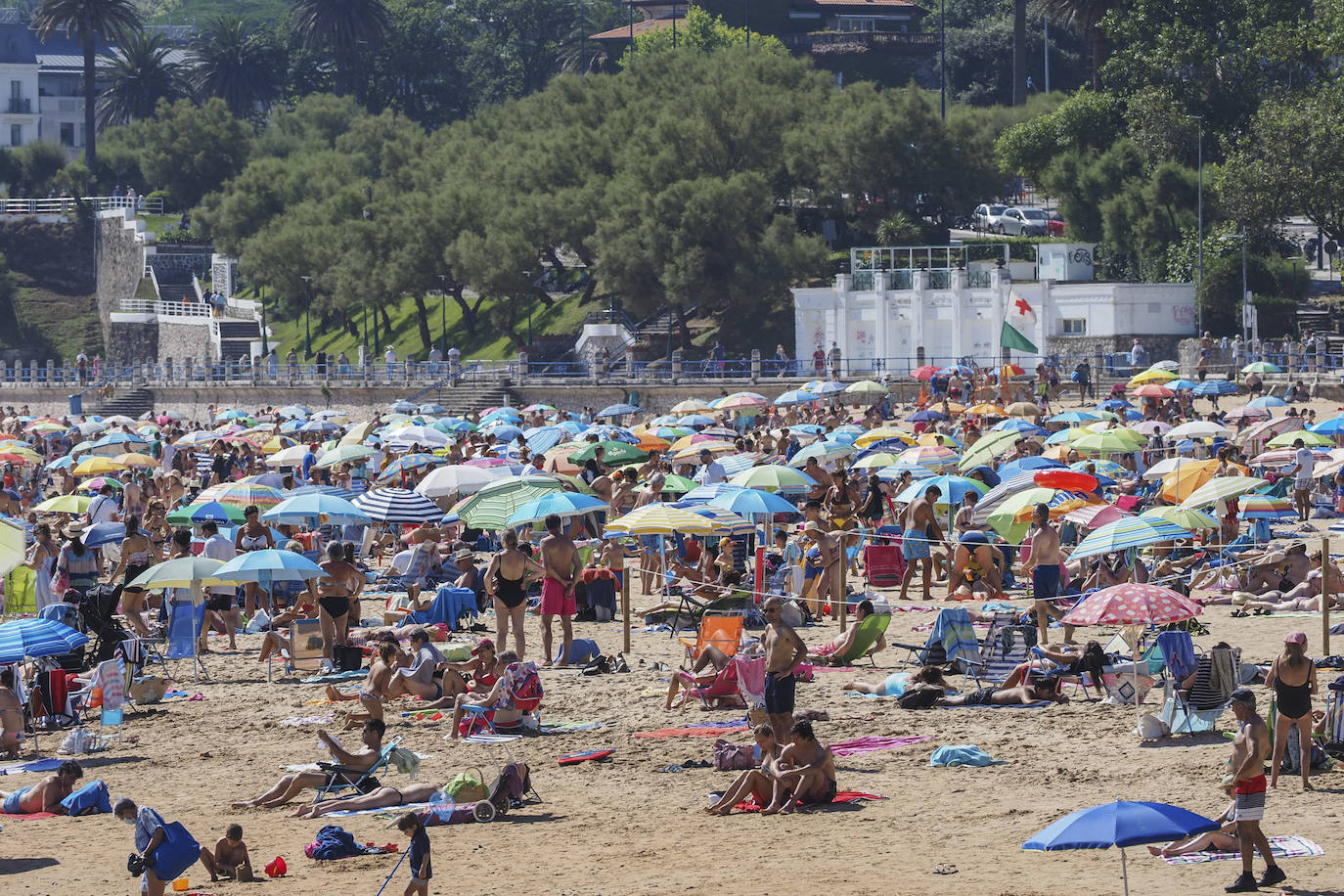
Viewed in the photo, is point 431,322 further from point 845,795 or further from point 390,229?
point 845,795

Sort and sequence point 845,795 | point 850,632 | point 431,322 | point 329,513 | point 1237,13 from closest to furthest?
point 845,795, point 850,632, point 329,513, point 1237,13, point 431,322

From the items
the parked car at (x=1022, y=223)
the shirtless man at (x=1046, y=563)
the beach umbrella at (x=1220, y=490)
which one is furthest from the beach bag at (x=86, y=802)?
the parked car at (x=1022, y=223)

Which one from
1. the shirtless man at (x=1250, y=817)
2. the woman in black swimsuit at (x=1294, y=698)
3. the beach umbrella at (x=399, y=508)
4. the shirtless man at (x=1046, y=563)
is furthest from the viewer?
the beach umbrella at (x=399, y=508)

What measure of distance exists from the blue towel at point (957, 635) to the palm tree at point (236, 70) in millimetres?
85133

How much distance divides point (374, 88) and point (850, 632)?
268ft

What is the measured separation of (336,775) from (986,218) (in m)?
51.8

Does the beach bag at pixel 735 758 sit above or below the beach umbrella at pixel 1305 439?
below

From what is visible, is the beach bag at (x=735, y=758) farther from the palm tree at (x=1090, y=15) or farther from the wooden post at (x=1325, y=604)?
the palm tree at (x=1090, y=15)

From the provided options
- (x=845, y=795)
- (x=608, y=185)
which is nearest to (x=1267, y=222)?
(x=608, y=185)

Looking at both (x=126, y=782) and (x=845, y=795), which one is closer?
(x=845, y=795)

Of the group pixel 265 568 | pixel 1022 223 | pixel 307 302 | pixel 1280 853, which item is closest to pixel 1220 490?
pixel 265 568

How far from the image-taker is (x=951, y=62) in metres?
78.0

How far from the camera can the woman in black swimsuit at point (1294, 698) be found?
10211 mm

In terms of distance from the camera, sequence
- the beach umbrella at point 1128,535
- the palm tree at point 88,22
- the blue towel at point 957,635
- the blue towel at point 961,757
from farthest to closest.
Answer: the palm tree at point 88,22, the beach umbrella at point 1128,535, the blue towel at point 957,635, the blue towel at point 961,757
